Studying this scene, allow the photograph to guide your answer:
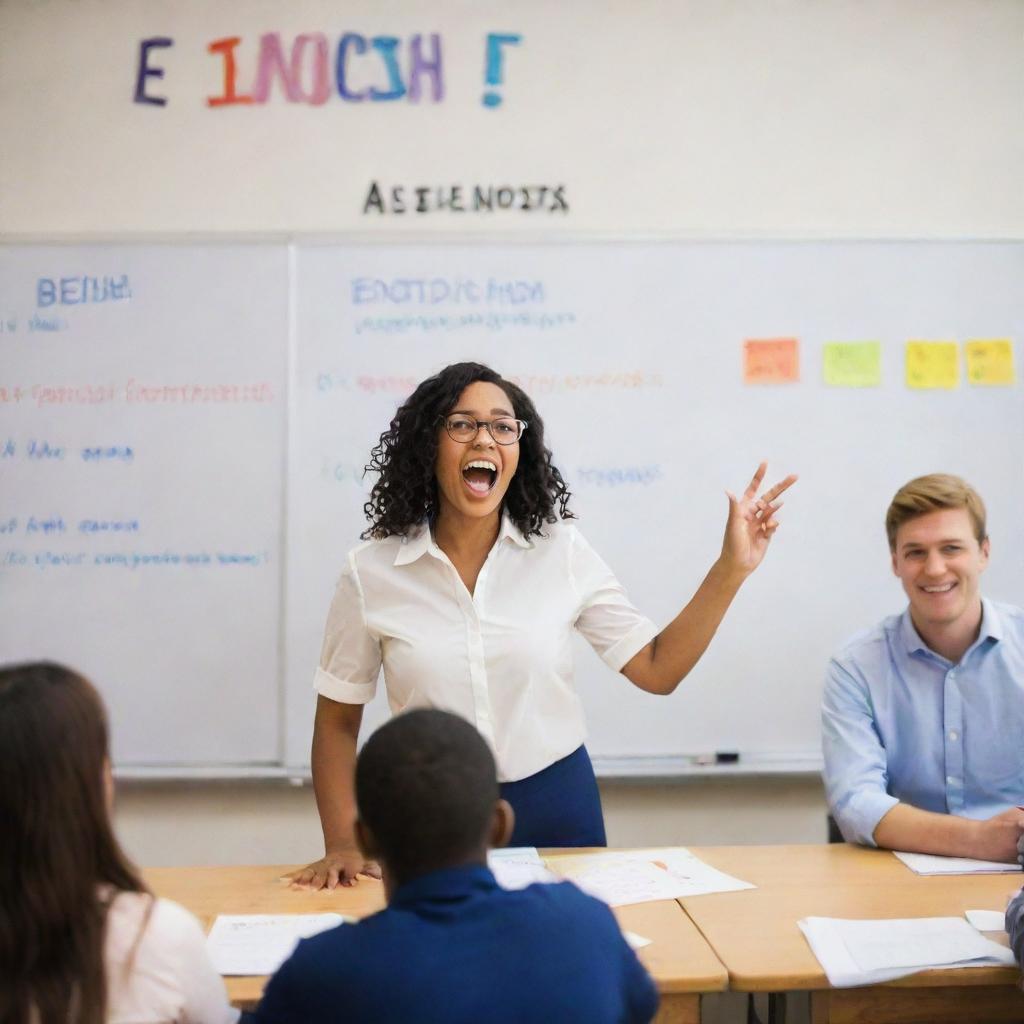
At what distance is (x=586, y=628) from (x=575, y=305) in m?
1.19

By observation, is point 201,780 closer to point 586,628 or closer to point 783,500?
point 586,628

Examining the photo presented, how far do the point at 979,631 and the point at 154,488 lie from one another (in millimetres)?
2203

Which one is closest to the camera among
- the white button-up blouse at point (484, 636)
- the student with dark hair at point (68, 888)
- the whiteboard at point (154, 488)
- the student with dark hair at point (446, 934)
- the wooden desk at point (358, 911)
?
the student with dark hair at point (446, 934)

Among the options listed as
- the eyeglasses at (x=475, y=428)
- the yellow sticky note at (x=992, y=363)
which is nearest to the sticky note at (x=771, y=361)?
the yellow sticky note at (x=992, y=363)

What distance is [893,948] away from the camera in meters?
1.57

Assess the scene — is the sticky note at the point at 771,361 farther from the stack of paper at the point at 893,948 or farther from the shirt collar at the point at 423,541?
the stack of paper at the point at 893,948

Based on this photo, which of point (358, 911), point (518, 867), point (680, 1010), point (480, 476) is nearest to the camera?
point (680, 1010)

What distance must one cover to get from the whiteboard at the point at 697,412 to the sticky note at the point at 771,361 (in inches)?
1.2

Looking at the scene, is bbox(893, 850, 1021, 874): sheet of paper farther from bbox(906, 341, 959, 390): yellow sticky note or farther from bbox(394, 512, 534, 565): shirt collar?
bbox(906, 341, 959, 390): yellow sticky note

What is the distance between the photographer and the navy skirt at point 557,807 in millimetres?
2033

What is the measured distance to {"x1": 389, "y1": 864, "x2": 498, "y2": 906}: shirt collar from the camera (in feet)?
3.40

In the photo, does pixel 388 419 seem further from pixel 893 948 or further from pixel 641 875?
pixel 893 948

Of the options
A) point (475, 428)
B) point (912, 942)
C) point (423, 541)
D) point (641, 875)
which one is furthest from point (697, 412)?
point (912, 942)

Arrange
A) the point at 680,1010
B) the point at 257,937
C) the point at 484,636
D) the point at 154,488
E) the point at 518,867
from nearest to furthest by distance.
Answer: the point at 680,1010 < the point at 257,937 < the point at 518,867 < the point at 484,636 < the point at 154,488
